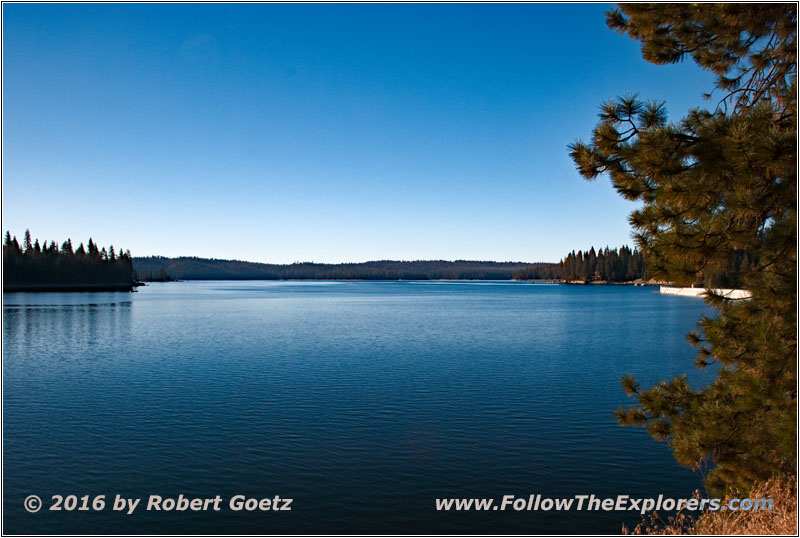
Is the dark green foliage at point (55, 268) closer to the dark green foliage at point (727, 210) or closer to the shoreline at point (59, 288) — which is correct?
the shoreline at point (59, 288)

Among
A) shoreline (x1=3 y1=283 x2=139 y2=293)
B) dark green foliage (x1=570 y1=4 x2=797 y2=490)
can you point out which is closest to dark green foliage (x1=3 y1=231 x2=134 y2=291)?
shoreline (x1=3 y1=283 x2=139 y2=293)

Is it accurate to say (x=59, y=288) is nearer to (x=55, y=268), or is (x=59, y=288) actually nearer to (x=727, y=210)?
(x=55, y=268)

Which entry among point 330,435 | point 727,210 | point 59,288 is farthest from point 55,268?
point 727,210

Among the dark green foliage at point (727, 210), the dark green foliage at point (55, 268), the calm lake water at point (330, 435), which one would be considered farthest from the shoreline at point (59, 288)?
the dark green foliage at point (727, 210)

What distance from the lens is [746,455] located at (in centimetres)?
955

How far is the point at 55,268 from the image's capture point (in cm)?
14438

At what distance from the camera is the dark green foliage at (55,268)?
136m

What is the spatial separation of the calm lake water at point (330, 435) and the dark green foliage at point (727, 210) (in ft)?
13.7

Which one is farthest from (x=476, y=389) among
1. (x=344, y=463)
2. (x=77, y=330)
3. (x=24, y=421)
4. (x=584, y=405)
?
(x=77, y=330)

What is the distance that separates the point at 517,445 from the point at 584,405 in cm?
647

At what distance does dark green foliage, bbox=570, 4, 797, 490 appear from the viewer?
300 inches

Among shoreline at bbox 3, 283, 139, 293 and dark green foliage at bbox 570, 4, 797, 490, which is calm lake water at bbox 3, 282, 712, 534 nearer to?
dark green foliage at bbox 570, 4, 797, 490

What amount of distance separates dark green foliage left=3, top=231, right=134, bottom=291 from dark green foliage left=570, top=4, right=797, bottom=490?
152 metres

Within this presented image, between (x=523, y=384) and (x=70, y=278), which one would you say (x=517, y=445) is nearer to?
(x=523, y=384)
